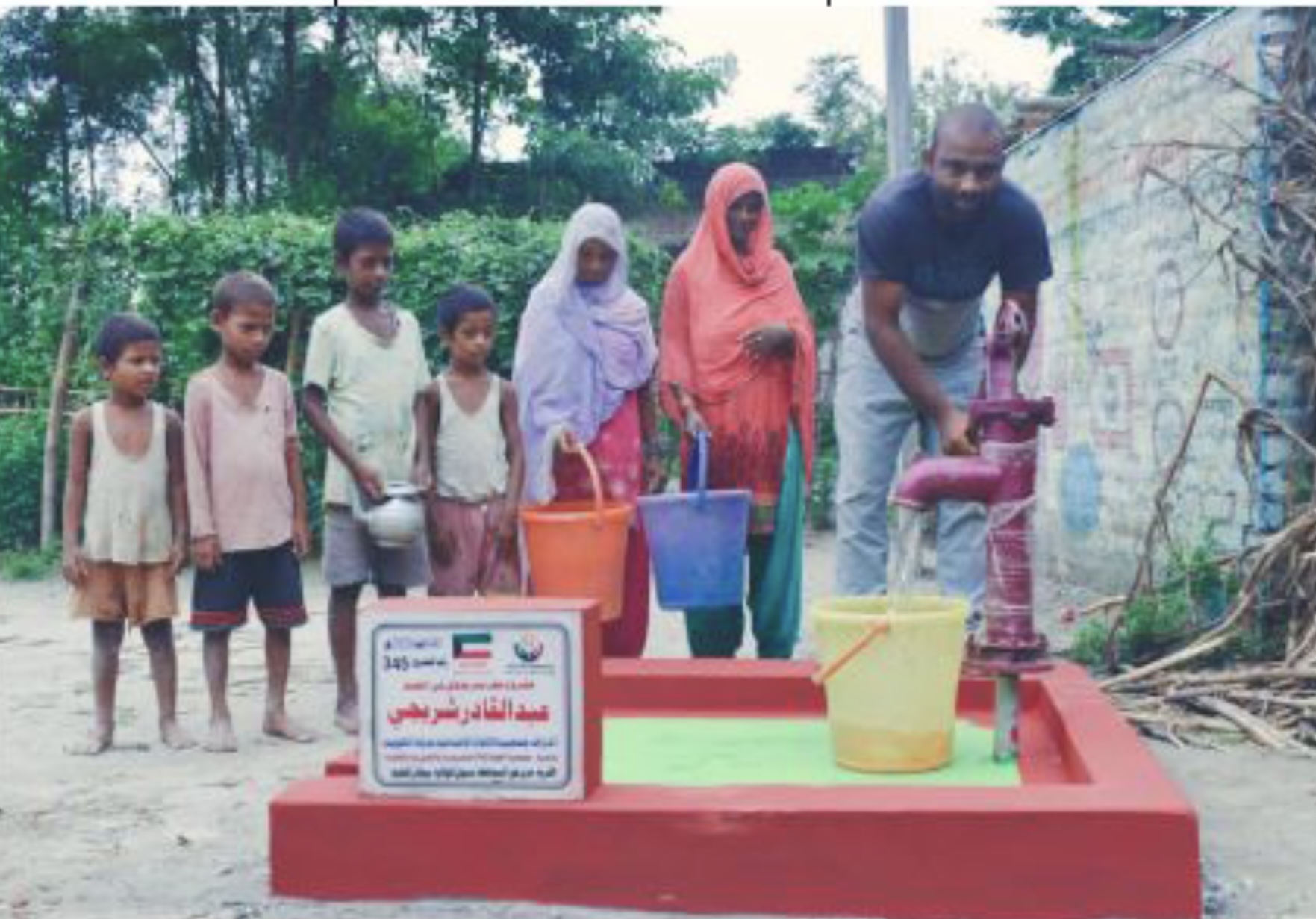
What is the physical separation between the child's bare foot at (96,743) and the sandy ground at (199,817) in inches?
1.2

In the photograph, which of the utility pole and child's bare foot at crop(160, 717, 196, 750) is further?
Answer: the utility pole

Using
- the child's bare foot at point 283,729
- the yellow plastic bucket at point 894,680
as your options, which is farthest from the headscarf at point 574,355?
the yellow plastic bucket at point 894,680

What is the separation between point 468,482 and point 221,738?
0.99 meters

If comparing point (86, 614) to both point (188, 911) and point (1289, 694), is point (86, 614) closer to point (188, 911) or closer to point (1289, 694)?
point (188, 911)

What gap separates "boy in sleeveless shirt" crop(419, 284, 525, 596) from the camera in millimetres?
4559

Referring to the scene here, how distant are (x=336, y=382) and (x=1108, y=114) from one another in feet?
14.1

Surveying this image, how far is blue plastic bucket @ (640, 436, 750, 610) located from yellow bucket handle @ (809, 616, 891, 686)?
121cm

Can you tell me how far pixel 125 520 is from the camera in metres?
4.33

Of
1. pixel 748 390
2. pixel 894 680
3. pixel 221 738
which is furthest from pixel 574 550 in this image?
pixel 894 680

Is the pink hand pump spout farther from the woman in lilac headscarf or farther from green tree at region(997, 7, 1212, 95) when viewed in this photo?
green tree at region(997, 7, 1212, 95)

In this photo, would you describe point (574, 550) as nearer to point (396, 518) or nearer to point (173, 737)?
point (396, 518)

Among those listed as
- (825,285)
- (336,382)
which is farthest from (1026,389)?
(336,382)

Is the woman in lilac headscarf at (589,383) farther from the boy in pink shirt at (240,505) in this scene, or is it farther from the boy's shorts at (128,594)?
the boy's shorts at (128,594)

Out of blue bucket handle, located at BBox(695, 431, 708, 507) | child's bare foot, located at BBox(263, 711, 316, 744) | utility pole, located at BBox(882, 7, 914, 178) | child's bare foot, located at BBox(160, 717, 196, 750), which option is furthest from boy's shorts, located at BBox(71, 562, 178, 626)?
utility pole, located at BBox(882, 7, 914, 178)
